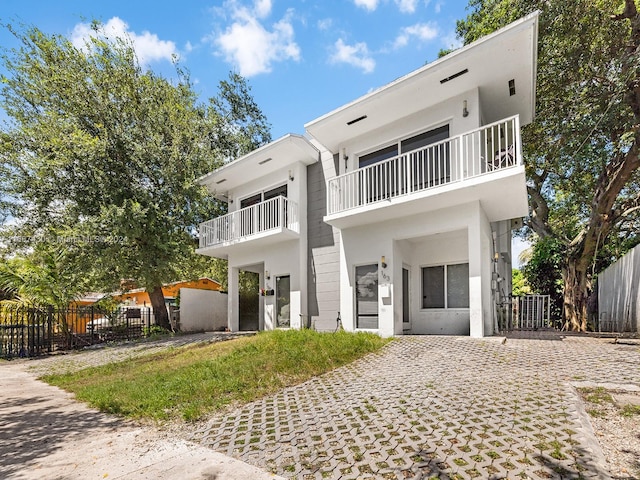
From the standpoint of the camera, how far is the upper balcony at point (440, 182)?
782 centimetres

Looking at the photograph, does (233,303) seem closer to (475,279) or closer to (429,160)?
(429,160)

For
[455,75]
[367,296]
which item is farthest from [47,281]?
[455,75]

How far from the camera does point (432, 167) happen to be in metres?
9.34

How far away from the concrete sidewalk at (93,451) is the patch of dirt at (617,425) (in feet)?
9.80

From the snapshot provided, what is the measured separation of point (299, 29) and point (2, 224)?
496 inches

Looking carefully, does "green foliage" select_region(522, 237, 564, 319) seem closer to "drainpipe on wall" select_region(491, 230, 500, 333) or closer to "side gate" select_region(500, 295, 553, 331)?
"side gate" select_region(500, 295, 553, 331)

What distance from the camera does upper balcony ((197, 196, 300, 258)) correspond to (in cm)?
1202

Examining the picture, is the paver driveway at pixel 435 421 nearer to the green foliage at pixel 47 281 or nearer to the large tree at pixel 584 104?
the large tree at pixel 584 104

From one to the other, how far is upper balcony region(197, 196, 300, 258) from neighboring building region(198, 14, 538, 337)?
0.06 meters

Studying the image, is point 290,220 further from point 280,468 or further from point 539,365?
point 280,468

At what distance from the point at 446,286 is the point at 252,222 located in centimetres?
688

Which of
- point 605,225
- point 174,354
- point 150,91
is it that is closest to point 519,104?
point 605,225

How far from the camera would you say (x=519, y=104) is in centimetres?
943

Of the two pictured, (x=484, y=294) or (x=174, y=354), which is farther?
(x=174, y=354)
